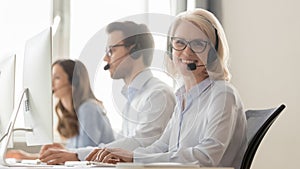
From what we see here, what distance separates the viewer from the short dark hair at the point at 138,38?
5.12 feet

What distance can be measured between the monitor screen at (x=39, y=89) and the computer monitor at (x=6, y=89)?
0.13 metres

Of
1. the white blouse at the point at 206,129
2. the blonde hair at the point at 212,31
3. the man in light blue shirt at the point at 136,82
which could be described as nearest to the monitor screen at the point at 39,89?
the man in light blue shirt at the point at 136,82

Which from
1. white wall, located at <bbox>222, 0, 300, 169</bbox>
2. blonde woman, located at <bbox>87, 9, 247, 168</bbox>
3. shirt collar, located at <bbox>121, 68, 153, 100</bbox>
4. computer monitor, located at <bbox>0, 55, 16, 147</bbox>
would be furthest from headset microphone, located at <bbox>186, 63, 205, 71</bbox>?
white wall, located at <bbox>222, 0, 300, 169</bbox>

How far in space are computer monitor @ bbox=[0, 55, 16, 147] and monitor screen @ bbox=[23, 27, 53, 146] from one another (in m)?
0.13

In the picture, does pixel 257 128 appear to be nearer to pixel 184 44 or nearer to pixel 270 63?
pixel 184 44

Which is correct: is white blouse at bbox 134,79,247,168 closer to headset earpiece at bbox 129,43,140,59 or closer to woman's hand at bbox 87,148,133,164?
woman's hand at bbox 87,148,133,164

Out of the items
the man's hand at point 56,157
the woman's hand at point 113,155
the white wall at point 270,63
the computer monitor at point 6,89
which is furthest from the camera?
the white wall at point 270,63

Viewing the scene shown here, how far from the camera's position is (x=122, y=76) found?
1.64 m

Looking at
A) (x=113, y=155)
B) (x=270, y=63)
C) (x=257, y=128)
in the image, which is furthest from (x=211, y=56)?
(x=270, y=63)

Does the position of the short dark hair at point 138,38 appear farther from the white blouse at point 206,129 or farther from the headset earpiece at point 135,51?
the white blouse at point 206,129

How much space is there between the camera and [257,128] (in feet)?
5.96

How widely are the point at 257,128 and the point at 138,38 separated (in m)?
0.52

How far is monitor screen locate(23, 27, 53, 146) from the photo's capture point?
5.87 ft

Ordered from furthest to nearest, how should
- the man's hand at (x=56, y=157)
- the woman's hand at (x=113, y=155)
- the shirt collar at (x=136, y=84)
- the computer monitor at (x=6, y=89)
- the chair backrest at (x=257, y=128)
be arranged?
the computer monitor at (x=6, y=89)
the man's hand at (x=56, y=157)
the chair backrest at (x=257, y=128)
the shirt collar at (x=136, y=84)
the woman's hand at (x=113, y=155)
